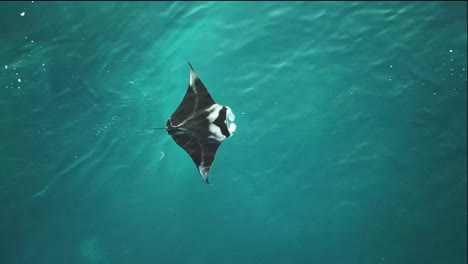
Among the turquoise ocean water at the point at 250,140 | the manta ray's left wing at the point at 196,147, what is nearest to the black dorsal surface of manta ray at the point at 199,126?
the manta ray's left wing at the point at 196,147

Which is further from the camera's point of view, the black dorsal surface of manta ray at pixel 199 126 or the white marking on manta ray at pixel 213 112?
the white marking on manta ray at pixel 213 112

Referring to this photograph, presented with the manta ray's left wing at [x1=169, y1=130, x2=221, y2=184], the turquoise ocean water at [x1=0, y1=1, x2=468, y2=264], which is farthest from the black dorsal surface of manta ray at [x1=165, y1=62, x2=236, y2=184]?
the turquoise ocean water at [x1=0, y1=1, x2=468, y2=264]

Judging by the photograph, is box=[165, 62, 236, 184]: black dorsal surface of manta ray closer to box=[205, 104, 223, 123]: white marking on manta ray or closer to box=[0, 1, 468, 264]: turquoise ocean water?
box=[205, 104, 223, 123]: white marking on manta ray

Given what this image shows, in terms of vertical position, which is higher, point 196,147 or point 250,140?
point 196,147

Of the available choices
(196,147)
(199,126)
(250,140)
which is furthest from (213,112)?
(250,140)

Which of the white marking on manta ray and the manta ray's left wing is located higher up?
the white marking on manta ray

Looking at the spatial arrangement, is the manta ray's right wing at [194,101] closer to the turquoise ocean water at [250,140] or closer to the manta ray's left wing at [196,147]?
the manta ray's left wing at [196,147]

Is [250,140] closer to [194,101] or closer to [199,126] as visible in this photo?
[199,126]
